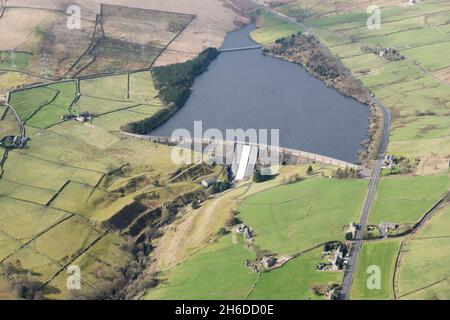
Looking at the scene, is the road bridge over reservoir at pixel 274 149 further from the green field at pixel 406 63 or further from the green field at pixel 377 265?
the green field at pixel 377 265

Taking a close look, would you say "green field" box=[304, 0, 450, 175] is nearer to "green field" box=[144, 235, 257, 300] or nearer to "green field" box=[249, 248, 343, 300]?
"green field" box=[249, 248, 343, 300]

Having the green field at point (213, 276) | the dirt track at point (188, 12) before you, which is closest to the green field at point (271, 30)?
the dirt track at point (188, 12)

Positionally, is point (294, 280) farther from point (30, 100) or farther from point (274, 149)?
point (30, 100)

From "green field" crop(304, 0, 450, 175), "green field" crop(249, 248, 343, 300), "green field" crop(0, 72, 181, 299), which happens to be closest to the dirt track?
"green field" crop(304, 0, 450, 175)

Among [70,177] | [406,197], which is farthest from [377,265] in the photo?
[70,177]

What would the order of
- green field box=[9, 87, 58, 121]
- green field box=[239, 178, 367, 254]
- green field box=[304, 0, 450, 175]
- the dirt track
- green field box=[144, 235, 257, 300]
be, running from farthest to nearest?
the dirt track, green field box=[9, 87, 58, 121], green field box=[304, 0, 450, 175], green field box=[239, 178, 367, 254], green field box=[144, 235, 257, 300]
